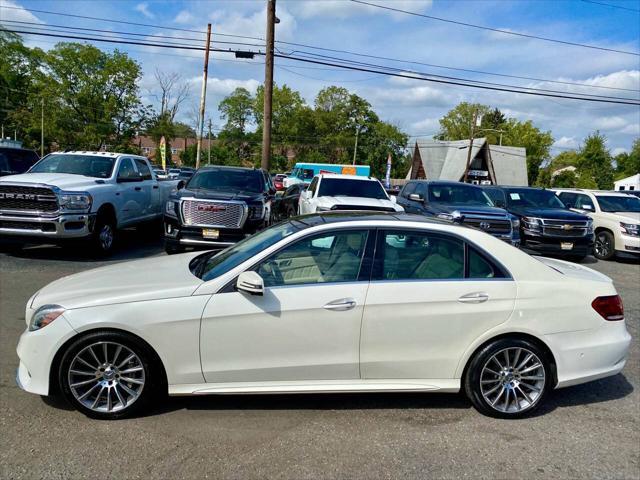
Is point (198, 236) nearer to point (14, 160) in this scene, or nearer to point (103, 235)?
point (103, 235)

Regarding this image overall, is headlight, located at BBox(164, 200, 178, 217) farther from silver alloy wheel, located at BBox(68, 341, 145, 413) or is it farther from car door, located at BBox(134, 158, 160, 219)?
silver alloy wheel, located at BBox(68, 341, 145, 413)

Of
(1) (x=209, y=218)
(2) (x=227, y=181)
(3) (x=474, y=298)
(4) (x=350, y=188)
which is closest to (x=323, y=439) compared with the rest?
(3) (x=474, y=298)

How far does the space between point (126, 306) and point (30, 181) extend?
22.1 feet

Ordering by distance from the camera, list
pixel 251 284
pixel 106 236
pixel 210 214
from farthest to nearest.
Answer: pixel 106 236 → pixel 210 214 → pixel 251 284

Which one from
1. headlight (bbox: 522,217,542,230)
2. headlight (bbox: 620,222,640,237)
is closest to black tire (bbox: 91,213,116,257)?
headlight (bbox: 522,217,542,230)

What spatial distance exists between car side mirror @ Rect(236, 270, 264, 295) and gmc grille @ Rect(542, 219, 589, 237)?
10277 millimetres

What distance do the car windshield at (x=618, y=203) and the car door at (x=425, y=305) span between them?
11829mm

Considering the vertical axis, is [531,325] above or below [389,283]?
below

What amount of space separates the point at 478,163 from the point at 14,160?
48.7 meters

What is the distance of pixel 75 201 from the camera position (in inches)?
352

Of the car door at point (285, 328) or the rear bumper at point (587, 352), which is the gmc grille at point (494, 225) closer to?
the rear bumper at point (587, 352)

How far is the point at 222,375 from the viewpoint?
3549 millimetres

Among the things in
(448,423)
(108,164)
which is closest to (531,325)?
(448,423)

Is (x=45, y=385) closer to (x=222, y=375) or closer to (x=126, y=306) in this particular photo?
(x=126, y=306)
